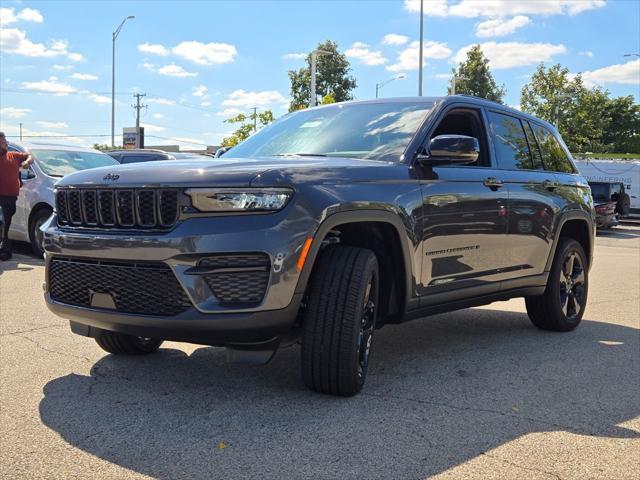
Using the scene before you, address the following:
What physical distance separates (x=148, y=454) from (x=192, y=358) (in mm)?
1689

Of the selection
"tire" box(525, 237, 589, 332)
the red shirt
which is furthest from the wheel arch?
the red shirt

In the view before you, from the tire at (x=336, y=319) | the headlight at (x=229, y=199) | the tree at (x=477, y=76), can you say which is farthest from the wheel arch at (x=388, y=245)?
the tree at (x=477, y=76)

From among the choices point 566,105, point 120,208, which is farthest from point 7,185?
point 566,105

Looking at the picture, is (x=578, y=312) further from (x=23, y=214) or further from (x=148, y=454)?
(x=23, y=214)

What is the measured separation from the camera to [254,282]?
133 inches

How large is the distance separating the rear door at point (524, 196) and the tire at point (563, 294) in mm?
298

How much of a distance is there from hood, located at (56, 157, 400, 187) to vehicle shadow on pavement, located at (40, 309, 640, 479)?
3.80 ft

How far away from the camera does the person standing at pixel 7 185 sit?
9.66 m

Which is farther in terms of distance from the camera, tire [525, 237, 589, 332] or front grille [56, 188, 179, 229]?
tire [525, 237, 589, 332]

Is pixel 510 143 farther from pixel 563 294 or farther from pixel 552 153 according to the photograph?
pixel 563 294

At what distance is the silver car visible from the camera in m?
10.1

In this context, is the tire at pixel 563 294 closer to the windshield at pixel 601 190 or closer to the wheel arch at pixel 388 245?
the wheel arch at pixel 388 245

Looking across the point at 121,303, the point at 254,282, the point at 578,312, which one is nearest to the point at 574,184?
the point at 578,312

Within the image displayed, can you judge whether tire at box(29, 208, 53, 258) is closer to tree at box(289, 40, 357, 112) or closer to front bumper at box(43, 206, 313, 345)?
front bumper at box(43, 206, 313, 345)
